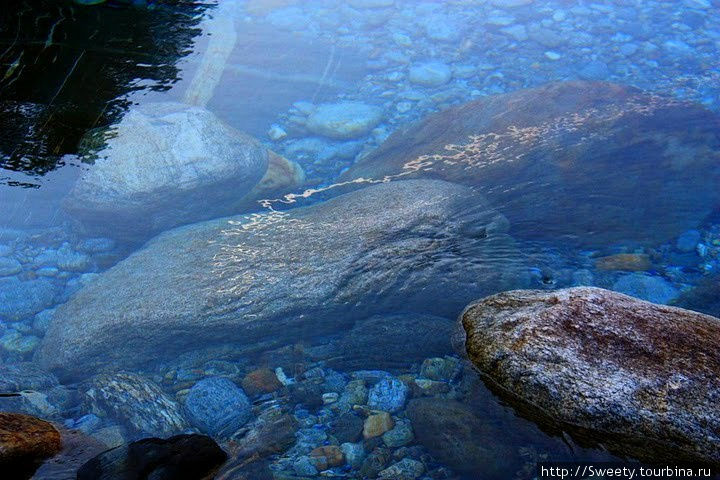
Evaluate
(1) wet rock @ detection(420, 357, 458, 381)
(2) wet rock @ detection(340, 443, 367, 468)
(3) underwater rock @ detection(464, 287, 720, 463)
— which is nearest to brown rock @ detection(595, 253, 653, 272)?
(3) underwater rock @ detection(464, 287, 720, 463)

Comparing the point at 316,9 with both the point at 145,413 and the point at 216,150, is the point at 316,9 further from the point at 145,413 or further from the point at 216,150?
the point at 145,413

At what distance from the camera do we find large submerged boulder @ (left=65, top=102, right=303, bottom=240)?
595cm

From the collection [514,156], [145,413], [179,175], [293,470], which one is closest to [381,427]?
[293,470]

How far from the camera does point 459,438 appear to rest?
3.02m

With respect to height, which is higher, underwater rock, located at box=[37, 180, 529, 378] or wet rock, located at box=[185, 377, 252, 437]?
underwater rock, located at box=[37, 180, 529, 378]

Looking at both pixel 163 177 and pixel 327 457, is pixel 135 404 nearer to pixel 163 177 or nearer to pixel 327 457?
pixel 327 457

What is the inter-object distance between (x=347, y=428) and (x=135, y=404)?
175cm

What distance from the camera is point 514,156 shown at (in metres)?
5.82

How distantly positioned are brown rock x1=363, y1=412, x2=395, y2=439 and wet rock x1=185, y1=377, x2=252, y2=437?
895 mm

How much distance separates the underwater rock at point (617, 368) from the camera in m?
2.51

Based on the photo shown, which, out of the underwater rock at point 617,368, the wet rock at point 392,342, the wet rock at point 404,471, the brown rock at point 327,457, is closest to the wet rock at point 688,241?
the underwater rock at point 617,368

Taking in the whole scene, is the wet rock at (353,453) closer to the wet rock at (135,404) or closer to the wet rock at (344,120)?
the wet rock at (135,404)

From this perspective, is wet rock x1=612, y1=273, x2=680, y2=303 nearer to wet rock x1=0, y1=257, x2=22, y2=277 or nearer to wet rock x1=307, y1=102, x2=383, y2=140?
wet rock x1=307, y1=102, x2=383, y2=140

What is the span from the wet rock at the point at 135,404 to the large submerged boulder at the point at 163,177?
2.46 meters
